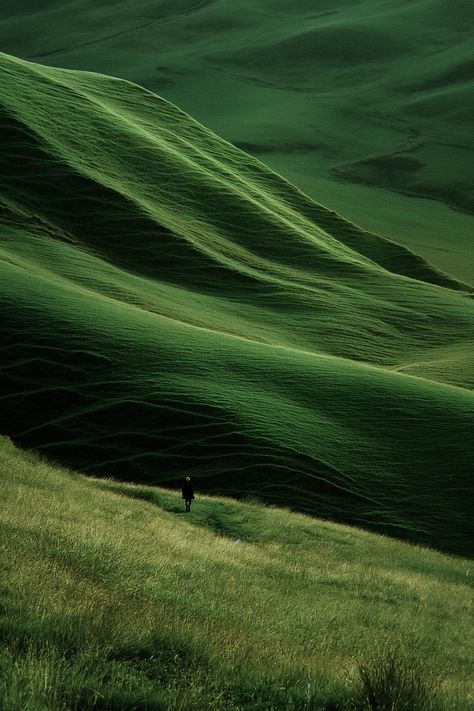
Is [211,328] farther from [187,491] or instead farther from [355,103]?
[355,103]

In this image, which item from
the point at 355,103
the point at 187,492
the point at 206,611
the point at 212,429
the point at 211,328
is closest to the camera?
the point at 206,611

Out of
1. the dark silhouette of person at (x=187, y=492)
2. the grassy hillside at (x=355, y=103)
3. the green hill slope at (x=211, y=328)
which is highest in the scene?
the grassy hillside at (x=355, y=103)

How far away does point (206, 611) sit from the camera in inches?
467

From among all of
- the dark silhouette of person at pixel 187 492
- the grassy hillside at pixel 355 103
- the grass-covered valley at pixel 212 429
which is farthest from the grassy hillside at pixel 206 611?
the grassy hillside at pixel 355 103

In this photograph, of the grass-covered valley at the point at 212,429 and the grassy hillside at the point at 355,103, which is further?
the grassy hillside at the point at 355,103

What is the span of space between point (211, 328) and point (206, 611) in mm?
36853

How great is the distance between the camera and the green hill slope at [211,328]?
32.8m

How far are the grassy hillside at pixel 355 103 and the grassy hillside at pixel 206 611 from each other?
69.2 meters

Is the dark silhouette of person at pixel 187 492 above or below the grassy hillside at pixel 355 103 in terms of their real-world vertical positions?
below

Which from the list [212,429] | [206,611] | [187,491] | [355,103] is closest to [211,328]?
[212,429]

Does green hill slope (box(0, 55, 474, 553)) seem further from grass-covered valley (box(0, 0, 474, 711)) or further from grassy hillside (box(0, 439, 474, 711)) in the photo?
grassy hillside (box(0, 439, 474, 711))

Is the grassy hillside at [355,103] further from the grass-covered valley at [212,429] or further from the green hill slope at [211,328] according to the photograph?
the green hill slope at [211,328]

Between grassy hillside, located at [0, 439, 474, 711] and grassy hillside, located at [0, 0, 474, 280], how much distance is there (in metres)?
69.2

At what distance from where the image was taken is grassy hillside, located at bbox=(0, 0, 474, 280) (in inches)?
4535
